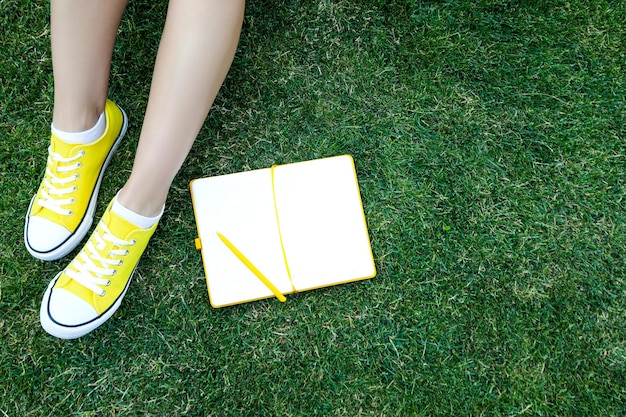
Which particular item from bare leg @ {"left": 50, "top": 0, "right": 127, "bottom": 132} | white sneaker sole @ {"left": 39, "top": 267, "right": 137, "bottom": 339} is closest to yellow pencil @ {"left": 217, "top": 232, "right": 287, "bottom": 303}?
white sneaker sole @ {"left": 39, "top": 267, "right": 137, "bottom": 339}

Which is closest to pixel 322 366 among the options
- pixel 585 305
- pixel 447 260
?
pixel 447 260

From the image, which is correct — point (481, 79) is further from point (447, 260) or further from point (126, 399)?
point (126, 399)

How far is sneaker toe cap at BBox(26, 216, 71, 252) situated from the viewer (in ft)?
4.02

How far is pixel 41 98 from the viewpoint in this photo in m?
1.33

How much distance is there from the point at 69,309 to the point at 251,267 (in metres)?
0.44

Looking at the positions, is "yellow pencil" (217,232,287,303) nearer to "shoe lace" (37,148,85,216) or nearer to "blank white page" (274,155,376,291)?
"blank white page" (274,155,376,291)

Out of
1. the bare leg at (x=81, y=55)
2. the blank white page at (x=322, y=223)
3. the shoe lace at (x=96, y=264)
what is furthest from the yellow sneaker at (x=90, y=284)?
the blank white page at (x=322, y=223)

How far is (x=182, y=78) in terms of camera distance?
964 millimetres

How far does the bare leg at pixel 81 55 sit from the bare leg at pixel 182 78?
0.56ft

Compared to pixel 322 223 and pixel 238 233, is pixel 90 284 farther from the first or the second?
pixel 322 223

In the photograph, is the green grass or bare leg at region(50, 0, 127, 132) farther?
the green grass

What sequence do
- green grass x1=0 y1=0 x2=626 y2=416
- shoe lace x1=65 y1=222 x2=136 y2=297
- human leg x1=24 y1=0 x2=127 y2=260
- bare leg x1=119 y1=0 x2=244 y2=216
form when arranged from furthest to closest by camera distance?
green grass x1=0 y1=0 x2=626 y2=416
shoe lace x1=65 y1=222 x2=136 y2=297
human leg x1=24 y1=0 x2=127 y2=260
bare leg x1=119 y1=0 x2=244 y2=216

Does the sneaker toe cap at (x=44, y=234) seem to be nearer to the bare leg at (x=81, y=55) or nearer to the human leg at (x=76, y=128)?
the human leg at (x=76, y=128)

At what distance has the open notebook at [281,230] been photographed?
1.29m
